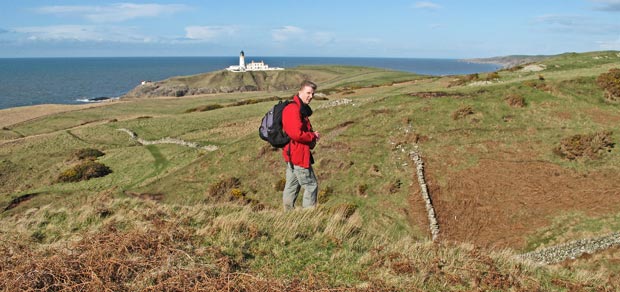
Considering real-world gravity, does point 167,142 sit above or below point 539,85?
below

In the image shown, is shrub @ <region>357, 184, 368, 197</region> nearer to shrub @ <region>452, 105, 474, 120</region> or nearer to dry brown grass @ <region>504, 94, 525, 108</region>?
shrub @ <region>452, 105, 474, 120</region>

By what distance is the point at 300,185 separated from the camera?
1240cm

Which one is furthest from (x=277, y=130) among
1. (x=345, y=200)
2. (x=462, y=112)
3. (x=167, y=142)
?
(x=167, y=142)

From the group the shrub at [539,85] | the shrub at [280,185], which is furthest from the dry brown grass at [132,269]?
the shrub at [539,85]

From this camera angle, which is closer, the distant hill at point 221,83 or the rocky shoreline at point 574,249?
the rocky shoreline at point 574,249

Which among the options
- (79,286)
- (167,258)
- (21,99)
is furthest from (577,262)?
(21,99)

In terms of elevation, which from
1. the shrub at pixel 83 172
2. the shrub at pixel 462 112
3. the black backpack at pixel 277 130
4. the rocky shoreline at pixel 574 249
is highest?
the black backpack at pixel 277 130

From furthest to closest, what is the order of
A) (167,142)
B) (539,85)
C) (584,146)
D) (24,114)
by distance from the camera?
(24,114) → (167,142) → (539,85) → (584,146)

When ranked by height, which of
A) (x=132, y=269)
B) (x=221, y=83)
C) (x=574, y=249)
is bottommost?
(x=574, y=249)

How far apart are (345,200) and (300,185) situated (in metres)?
14.7

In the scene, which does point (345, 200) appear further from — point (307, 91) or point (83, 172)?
point (83, 172)

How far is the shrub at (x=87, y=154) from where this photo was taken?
47.4 metres

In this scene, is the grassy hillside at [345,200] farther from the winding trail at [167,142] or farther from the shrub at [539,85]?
the winding trail at [167,142]

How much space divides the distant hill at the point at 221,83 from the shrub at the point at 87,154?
107 metres
